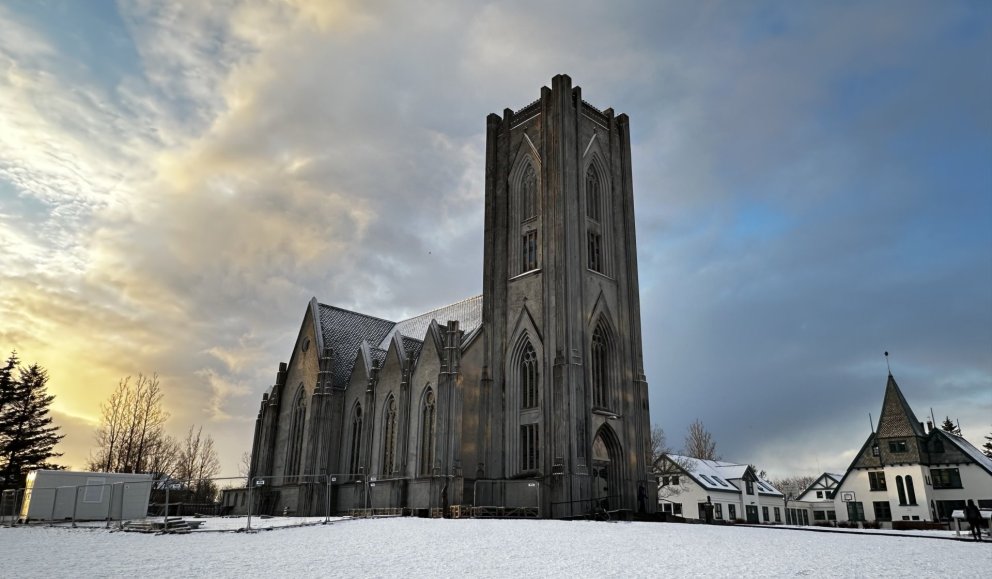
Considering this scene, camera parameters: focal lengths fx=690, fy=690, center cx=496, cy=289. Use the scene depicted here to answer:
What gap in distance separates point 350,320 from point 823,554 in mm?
44300

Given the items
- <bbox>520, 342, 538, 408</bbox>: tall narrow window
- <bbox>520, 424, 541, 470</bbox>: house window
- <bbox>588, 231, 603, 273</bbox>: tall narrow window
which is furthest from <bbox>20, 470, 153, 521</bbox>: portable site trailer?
<bbox>588, 231, 603, 273</bbox>: tall narrow window

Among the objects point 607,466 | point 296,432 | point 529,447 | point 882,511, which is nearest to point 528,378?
point 529,447

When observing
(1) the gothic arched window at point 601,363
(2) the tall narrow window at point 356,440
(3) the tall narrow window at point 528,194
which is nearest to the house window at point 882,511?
(1) the gothic arched window at point 601,363

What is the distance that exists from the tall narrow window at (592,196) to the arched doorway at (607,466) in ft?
44.6

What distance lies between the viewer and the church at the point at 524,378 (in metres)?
37.4

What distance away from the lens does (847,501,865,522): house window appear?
61.5 metres

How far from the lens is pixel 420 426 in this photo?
4200 centimetres

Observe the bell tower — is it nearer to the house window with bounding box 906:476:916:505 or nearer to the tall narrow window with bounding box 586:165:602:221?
the tall narrow window with bounding box 586:165:602:221

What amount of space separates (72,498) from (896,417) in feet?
205

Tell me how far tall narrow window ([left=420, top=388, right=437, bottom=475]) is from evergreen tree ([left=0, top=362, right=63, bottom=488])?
35.9 m

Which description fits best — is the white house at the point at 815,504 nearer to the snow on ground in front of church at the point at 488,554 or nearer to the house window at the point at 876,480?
the house window at the point at 876,480

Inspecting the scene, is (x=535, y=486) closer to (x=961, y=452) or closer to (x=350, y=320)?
(x=350, y=320)

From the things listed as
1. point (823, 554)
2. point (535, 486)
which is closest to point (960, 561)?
point (823, 554)

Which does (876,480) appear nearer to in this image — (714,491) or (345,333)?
(714,491)
